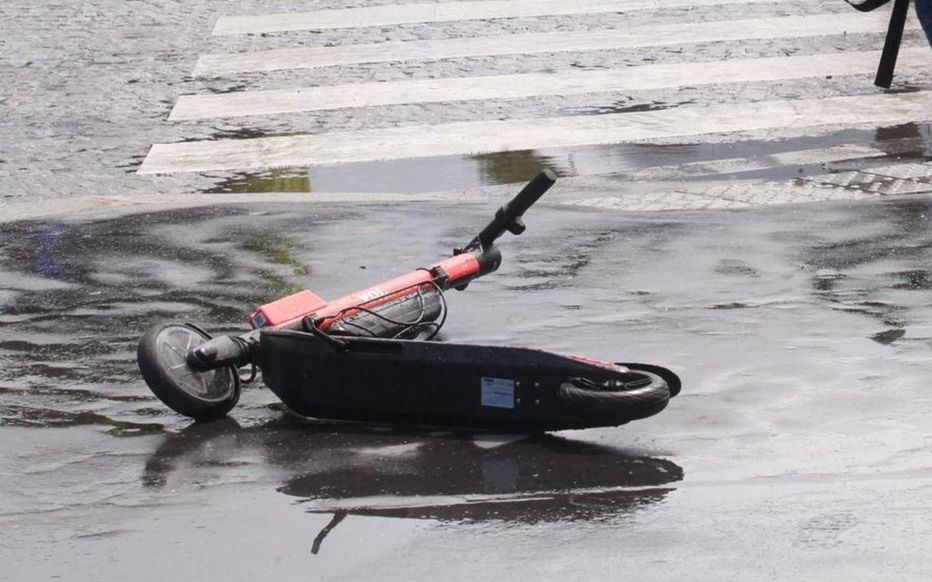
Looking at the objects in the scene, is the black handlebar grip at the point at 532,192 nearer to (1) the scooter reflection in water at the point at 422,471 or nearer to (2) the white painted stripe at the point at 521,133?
(1) the scooter reflection in water at the point at 422,471

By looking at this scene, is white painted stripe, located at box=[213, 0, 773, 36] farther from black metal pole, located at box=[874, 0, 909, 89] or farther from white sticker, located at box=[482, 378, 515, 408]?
white sticker, located at box=[482, 378, 515, 408]

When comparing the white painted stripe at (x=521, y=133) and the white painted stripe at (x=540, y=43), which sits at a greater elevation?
the white painted stripe at (x=540, y=43)

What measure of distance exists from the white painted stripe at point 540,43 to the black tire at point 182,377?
6.90 m

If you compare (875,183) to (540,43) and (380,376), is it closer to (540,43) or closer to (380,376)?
(540,43)

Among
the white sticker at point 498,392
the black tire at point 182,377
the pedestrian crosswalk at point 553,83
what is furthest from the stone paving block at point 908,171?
the black tire at point 182,377

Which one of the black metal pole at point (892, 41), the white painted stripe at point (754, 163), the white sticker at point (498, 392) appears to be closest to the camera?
the white sticker at point (498, 392)

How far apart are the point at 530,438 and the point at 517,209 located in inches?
48.9

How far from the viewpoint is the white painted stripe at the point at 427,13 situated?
13.2m

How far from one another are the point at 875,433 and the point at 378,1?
9609 mm

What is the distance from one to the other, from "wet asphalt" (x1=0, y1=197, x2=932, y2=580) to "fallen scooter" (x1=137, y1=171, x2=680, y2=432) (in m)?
0.09

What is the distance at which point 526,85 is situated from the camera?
11258 millimetres

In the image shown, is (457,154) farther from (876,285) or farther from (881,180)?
(876,285)

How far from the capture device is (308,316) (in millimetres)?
5266

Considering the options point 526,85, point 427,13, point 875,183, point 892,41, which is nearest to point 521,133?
point 526,85
